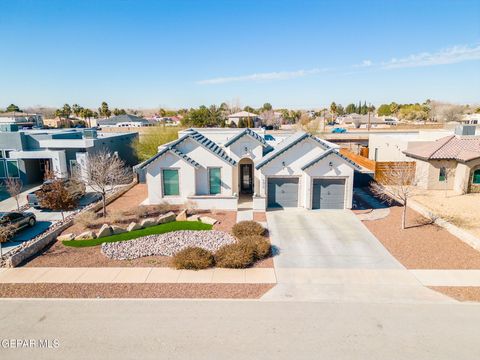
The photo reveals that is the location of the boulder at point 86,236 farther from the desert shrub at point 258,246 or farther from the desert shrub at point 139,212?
the desert shrub at point 258,246

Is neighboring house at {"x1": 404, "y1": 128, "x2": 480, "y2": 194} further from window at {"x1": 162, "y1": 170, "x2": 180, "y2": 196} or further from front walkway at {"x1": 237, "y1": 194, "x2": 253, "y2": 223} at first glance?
window at {"x1": 162, "y1": 170, "x2": 180, "y2": 196}

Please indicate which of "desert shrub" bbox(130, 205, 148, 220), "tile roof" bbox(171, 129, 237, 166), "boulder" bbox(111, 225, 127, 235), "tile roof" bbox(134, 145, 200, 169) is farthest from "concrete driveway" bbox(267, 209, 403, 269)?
"boulder" bbox(111, 225, 127, 235)

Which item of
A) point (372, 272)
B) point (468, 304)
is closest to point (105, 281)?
point (372, 272)

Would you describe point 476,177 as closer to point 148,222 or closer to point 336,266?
point 336,266

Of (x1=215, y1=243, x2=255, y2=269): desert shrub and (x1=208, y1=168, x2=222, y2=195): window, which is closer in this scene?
(x1=215, y1=243, x2=255, y2=269): desert shrub

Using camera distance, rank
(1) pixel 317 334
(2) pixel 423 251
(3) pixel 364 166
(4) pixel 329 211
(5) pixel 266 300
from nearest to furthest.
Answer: (1) pixel 317 334
(5) pixel 266 300
(2) pixel 423 251
(4) pixel 329 211
(3) pixel 364 166

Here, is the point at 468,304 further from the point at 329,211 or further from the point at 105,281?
the point at 105,281

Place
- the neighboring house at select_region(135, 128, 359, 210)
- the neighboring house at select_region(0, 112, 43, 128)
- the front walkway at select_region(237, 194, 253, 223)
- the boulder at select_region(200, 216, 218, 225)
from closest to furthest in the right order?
1. the boulder at select_region(200, 216, 218, 225)
2. the front walkway at select_region(237, 194, 253, 223)
3. the neighboring house at select_region(135, 128, 359, 210)
4. the neighboring house at select_region(0, 112, 43, 128)
